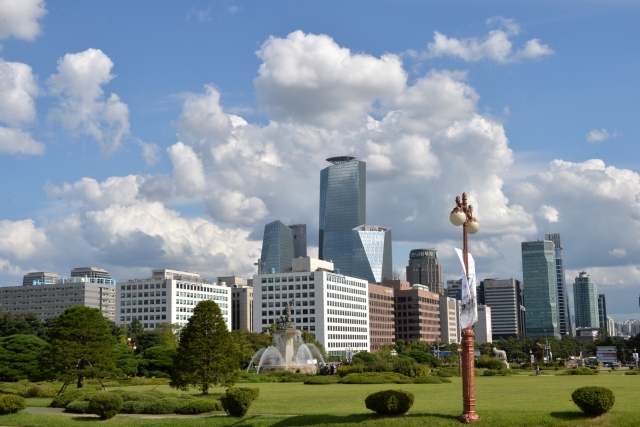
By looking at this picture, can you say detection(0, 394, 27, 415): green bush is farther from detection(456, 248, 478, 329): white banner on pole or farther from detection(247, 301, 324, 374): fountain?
detection(247, 301, 324, 374): fountain

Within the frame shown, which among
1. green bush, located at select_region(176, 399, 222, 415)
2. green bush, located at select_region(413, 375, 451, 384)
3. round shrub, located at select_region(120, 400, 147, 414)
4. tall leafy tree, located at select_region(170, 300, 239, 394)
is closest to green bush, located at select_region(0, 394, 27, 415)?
round shrub, located at select_region(120, 400, 147, 414)

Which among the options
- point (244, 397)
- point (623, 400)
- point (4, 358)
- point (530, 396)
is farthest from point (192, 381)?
point (4, 358)

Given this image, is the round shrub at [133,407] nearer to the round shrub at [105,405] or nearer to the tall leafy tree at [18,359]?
the round shrub at [105,405]

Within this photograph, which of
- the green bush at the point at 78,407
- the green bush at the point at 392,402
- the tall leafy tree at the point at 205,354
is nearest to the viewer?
the green bush at the point at 392,402

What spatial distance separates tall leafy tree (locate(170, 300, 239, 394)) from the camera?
56000 millimetres

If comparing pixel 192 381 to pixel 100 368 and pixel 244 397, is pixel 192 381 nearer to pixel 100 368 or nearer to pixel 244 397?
pixel 100 368

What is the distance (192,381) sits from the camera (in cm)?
5559

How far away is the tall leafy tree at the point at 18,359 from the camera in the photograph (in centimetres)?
8306

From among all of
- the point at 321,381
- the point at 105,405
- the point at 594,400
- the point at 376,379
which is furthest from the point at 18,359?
the point at 594,400

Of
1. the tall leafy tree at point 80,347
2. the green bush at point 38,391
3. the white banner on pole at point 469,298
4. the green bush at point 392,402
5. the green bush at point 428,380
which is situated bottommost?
the green bush at point 428,380

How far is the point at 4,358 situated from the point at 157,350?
75.5ft

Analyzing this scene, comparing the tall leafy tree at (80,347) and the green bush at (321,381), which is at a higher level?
the tall leafy tree at (80,347)

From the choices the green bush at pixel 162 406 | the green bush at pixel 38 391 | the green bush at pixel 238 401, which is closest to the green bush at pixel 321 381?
the green bush at pixel 38 391

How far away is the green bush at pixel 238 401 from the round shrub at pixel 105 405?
6267 millimetres
